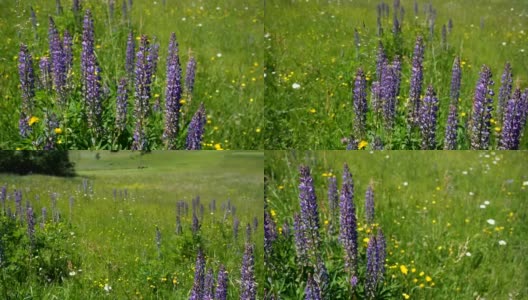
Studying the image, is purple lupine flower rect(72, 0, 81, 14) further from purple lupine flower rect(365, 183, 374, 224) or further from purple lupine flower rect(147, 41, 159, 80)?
purple lupine flower rect(365, 183, 374, 224)

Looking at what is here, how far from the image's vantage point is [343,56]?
4.44 meters

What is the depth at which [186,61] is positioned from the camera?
4664 millimetres

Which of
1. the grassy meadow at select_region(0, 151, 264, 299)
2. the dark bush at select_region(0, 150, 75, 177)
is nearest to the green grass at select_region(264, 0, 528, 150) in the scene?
the grassy meadow at select_region(0, 151, 264, 299)

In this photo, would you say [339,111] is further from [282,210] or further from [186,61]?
[186,61]

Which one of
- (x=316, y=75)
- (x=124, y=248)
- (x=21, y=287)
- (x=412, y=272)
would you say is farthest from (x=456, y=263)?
(x=21, y=287)

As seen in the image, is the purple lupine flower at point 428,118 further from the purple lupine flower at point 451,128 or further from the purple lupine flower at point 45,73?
the purple lupine flower at point 45,73

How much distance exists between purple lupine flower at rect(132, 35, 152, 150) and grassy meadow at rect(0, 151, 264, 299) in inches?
14.1

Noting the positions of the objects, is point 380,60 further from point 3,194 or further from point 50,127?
point 3,194

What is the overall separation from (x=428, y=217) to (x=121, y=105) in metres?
2.97

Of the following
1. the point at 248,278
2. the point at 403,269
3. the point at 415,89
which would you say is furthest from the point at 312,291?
the point at 415,89

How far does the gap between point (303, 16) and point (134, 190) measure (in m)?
1.96

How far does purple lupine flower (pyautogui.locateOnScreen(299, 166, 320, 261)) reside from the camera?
350 centimetres

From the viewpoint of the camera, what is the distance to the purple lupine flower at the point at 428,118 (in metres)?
3.76

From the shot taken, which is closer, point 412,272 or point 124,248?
point 124,248
